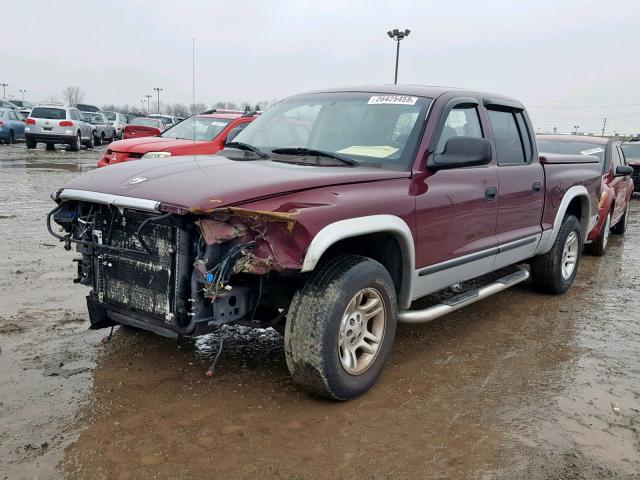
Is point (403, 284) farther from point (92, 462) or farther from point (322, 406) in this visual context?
point (92, 462)

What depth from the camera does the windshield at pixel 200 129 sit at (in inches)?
400

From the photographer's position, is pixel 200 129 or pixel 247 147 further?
pixel 200 129

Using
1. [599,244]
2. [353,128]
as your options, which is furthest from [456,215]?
[599,244]

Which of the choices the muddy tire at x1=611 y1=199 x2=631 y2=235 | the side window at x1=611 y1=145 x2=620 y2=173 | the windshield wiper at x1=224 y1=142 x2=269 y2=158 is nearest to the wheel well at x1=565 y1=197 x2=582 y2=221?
the side window at x1=611 y1=145 x2=620 y2=173

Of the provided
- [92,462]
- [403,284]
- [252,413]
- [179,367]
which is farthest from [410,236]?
[92,462]

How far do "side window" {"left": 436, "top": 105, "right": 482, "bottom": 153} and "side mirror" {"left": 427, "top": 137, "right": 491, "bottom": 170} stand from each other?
0.20 metres

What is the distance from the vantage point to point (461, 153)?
3.83m

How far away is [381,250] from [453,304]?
Answer: 0.76 m

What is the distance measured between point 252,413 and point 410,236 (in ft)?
4.71

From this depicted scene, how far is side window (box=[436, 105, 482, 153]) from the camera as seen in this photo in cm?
421

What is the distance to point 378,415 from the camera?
3311 mm

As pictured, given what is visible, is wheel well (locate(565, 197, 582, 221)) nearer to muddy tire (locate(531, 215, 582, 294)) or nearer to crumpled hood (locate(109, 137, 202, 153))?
muddy tire (locate(531, 215, 582, 294))

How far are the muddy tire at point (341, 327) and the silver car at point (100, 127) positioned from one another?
27957 millimetres

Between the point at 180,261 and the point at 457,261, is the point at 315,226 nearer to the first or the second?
the point at 180,261
